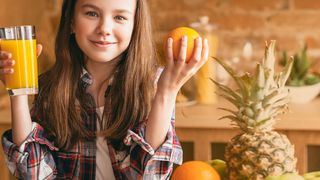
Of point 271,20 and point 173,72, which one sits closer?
point 173,72

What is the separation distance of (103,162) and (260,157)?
0.42 metres

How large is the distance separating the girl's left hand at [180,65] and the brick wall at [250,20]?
4.88 ft

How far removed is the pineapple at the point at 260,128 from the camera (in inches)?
46.5

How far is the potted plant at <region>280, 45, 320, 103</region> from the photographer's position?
243 centimetres

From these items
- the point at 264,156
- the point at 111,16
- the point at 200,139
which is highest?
the point at 111,16

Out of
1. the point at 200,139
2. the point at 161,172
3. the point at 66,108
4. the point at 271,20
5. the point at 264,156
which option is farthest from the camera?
the point at 271,20

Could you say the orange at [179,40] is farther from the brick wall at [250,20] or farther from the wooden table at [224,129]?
the brick wall at [250,20]

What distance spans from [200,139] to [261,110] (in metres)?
1.08

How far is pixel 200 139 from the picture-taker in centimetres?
231

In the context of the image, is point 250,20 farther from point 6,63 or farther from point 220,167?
point 6,63

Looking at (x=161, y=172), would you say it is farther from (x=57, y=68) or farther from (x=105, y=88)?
(x=57, y=68)

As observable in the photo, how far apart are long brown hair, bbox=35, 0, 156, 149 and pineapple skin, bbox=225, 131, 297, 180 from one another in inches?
10.8

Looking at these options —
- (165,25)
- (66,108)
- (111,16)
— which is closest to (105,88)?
(66,108)

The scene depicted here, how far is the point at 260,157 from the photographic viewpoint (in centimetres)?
118
